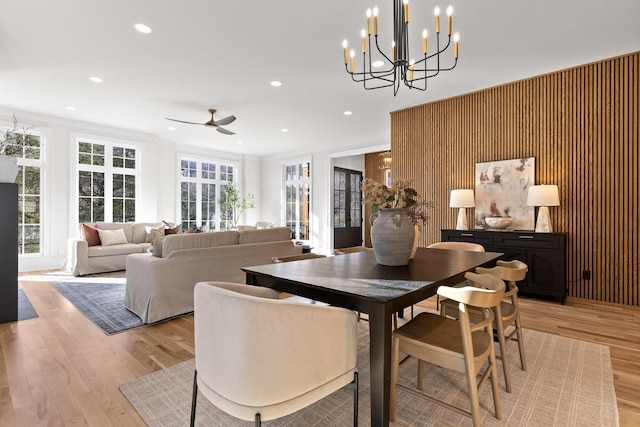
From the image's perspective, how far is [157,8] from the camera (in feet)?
9.21

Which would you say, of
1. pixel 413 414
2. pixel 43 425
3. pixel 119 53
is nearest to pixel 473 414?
pixel 413 414

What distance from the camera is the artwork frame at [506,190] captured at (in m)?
4.23

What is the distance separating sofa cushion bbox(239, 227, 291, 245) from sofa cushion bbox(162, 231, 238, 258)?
11cm

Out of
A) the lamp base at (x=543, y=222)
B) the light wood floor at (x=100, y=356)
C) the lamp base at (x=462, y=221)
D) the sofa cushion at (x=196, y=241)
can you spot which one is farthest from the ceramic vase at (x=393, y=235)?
the lamp base at (x=462, y=221)

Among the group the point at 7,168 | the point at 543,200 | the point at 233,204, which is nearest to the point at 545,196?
the point at 543,200

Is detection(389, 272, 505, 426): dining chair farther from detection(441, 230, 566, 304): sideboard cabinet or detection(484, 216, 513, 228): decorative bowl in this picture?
detection(484, 216, 513, 228): decorative bowl

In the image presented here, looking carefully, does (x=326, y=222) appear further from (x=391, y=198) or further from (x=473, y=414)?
(x=473, y=414)

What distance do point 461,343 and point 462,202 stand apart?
3.34 metres

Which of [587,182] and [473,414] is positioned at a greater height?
[587,182]

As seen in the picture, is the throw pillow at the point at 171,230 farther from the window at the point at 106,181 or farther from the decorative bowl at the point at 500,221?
the decorative bowl at the point at 500,221

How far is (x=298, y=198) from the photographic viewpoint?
30.1 ft

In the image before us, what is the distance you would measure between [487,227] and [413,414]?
11.3ft

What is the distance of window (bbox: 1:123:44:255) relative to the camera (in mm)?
5750

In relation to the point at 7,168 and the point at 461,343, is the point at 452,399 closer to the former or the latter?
the point at 461,343
